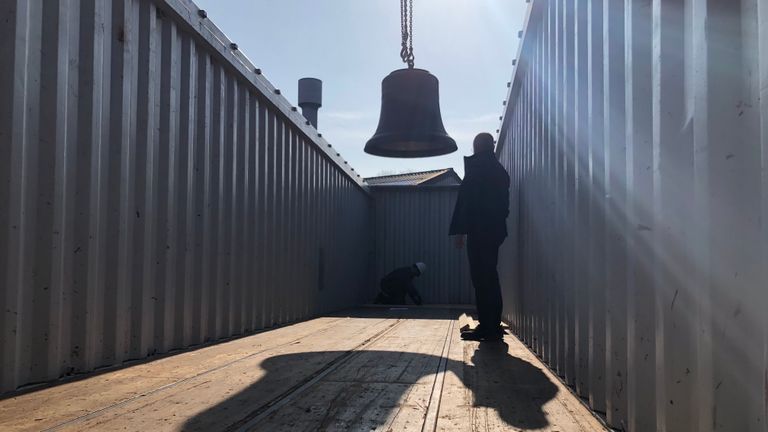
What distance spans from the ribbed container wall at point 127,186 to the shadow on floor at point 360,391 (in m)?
0.92

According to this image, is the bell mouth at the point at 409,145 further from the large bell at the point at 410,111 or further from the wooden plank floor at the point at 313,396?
the wooden plank floor at the point at 313,396

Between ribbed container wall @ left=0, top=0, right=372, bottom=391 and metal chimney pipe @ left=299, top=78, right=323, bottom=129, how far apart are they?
476cm

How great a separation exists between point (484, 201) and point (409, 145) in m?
1.75

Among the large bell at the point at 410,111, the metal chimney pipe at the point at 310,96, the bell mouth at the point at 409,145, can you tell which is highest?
the metal chimney pipe at the point at 310,96

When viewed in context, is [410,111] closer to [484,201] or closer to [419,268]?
[484,201]

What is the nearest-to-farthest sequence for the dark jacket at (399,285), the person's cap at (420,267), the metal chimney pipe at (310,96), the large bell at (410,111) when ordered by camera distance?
the large bell at (410,111), the dark jacket at (399,285), the metal chimney pipe at (310,96), the person's cap at (420,267)

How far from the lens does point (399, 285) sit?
10336 millimetres

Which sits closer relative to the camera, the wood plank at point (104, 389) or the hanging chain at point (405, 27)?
the wood plank at point (104, 389)

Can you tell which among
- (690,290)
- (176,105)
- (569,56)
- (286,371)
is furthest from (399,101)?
(690,290)

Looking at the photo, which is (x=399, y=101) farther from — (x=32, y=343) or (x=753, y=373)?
(x=753, y=373)

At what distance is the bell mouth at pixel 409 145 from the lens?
571cm

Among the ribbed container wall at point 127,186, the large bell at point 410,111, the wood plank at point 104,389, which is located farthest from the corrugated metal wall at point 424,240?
the wood plank at point 104,389

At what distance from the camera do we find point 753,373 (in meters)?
1.12

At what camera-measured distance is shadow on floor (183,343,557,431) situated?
1.94 meters
